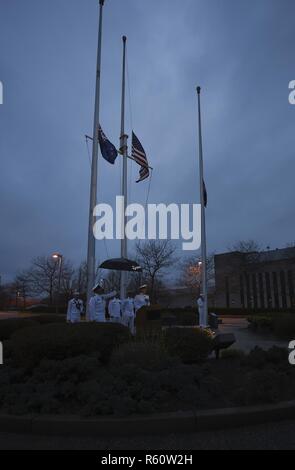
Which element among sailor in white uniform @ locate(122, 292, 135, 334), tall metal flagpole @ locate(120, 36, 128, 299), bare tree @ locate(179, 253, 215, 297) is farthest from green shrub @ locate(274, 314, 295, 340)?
bare tree @ locate(179, 253, 215, 297)

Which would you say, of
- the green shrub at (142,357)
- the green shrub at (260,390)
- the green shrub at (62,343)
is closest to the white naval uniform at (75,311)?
the green shrub at (62,343)

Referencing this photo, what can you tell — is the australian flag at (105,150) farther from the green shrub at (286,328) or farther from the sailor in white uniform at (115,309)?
the green shrub at (286,328)

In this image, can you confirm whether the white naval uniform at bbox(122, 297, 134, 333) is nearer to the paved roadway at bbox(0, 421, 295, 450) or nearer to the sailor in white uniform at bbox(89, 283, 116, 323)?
the sailor in white uniform at bbox(89, 283, 116, 323)

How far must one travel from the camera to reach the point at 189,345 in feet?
28.6

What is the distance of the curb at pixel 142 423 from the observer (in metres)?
4.96

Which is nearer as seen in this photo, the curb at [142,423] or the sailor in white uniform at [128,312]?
the curb at [142,423]

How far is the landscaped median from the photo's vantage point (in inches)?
201

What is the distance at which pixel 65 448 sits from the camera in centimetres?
461

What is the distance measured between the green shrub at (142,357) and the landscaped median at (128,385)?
0.02 m

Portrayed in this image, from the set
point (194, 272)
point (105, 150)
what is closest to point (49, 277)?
point (194, 272)

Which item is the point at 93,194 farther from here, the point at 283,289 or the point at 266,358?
the point at 283,289

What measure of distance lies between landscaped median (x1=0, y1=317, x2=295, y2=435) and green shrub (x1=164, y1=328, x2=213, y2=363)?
0.07ft

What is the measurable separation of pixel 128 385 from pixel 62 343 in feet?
7.05
